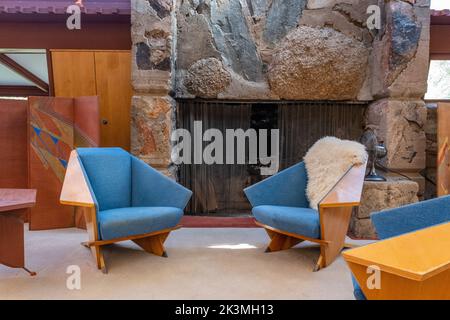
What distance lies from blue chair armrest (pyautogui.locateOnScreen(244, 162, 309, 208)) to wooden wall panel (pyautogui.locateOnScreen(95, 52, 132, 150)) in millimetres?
2027

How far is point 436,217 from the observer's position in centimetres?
162

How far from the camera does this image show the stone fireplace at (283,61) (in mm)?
3689

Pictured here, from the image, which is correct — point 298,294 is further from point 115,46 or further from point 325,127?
point 115,46

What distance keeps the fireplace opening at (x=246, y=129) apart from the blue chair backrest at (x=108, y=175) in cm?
140

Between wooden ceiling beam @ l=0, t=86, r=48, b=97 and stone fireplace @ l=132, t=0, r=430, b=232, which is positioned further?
wooden ceiling beam @ l=0, t=86, r=48, b=97

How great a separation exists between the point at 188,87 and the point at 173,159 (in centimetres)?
95

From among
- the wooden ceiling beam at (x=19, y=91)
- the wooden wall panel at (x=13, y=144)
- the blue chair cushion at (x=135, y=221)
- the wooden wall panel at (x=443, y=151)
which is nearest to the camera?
the blue chair cushion at (x=135, y=221)

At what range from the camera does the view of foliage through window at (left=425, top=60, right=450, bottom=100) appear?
14.4 feet

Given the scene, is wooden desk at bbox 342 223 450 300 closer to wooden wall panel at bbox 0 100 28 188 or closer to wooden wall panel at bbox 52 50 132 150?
wooden wall panel at bbox 52 50 132 150

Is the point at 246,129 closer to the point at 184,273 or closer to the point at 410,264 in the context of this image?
the point at 184,273

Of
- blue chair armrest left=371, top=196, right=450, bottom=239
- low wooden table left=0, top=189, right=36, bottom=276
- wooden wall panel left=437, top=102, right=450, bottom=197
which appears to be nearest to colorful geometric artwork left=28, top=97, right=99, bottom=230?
low wooden table left=0, top=189, right=36, bottom=276

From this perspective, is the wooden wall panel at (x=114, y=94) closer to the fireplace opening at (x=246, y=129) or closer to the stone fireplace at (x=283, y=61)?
the stone fireplace at (x=283, y=61)

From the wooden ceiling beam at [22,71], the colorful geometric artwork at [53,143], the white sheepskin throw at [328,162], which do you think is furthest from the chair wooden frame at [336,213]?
the wooden ceiling beam at [22,71]
